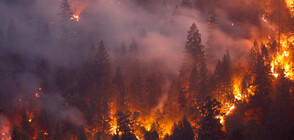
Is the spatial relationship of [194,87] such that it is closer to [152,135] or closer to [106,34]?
[152,135]

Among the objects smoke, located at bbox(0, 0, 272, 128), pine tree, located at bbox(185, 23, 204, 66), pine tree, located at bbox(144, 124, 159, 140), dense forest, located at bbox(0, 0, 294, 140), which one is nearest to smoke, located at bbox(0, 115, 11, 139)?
dense forest, located at bbox(0, 0, 294, 140)

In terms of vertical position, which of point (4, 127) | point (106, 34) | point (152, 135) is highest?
point (106, 34)

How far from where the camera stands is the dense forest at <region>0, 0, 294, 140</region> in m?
46.8

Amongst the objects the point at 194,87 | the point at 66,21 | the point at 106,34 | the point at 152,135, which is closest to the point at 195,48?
the point at 194,87

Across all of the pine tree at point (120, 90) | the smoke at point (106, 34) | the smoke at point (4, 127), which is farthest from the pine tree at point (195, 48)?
the smoke at point (4, 127)

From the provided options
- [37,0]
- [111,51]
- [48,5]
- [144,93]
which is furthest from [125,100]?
[37,0]

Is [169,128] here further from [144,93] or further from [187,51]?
[187,51]

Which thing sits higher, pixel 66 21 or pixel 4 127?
pixel 66 21

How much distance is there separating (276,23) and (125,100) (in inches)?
1665

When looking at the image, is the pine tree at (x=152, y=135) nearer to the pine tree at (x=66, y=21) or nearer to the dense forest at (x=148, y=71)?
the dense forest at (x=148, y=71)

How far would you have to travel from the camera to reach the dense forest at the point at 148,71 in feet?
153

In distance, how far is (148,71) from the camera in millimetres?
74312

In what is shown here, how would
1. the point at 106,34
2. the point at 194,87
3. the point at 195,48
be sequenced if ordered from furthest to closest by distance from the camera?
the point at 106,34
the point at 195,48
the point at 194,87

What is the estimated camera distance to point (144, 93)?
218 feet
